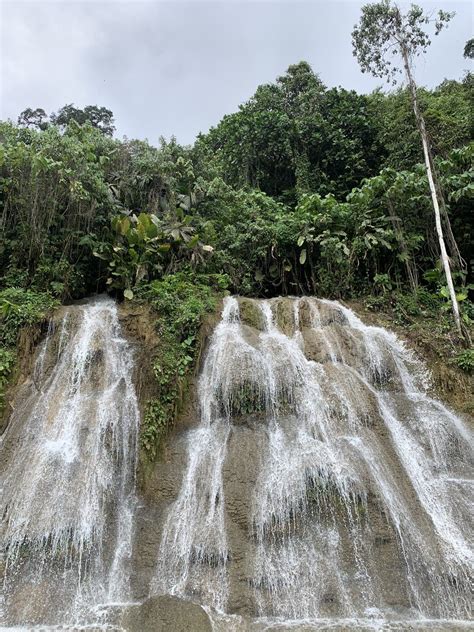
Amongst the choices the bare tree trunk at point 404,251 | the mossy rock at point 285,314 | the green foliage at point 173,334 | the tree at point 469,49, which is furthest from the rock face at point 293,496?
the tree at point 469,49

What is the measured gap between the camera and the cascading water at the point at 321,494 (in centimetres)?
627

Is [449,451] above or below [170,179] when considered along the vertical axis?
below

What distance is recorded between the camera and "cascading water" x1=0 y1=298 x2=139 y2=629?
647 centimetres

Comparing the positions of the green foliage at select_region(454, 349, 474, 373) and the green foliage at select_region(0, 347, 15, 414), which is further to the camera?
the green foliage at select_region(454, 349, 474, 373)

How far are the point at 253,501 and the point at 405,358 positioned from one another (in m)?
5.01

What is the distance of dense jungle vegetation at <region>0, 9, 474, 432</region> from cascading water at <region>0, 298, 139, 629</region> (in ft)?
4.05

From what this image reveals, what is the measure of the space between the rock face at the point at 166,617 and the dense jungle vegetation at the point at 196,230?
17.0ft

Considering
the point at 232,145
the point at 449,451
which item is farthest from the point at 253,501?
the point at 232,145

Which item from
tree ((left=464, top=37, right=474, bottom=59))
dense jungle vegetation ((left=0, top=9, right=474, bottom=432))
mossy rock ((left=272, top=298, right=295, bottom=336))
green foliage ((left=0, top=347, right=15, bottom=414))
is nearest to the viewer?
green foliage ((left=0, top=347, right=15, bottom=414))

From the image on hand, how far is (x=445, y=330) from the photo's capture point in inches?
451

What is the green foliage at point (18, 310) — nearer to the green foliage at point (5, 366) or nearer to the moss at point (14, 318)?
the moss at point (14, 318)

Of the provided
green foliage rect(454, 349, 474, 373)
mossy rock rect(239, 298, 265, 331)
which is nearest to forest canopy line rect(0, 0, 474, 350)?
green foliage rect(454, 349, 474, 373)

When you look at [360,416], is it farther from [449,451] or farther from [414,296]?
[414,296]

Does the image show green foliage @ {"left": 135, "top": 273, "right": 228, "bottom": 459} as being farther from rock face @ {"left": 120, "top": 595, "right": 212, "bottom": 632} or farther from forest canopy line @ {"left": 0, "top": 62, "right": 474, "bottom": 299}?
rock face @ {"left": 120, "top": 595, "right": 212, "bottom": 632}
